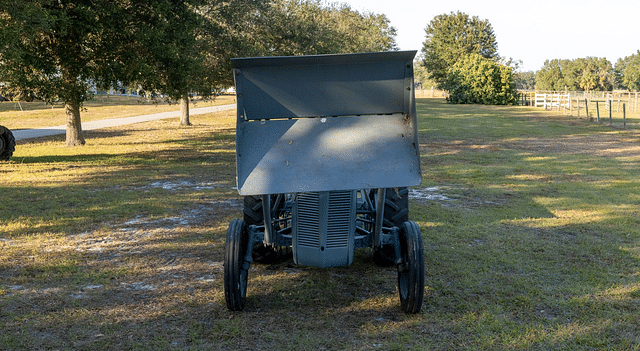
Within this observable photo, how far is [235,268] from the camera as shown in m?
4.76

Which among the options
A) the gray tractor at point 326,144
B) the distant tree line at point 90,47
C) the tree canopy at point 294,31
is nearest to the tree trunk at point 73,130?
the distant tree line at point 90,47

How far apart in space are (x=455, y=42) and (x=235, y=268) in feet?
254

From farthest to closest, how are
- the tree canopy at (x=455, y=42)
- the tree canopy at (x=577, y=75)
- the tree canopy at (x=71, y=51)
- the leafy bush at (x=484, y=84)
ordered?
1. the tree canopy at (x=577, y=75)
2. the tree canopy at (x=455, y=42)
3. the leafy bush at (x=484, y=84)
4. the tree canopy at (x=71, y=51)

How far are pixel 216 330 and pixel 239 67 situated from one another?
2.09m

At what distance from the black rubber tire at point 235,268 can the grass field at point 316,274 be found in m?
0.15

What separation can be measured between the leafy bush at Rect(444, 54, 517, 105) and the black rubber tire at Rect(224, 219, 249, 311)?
5328 cm

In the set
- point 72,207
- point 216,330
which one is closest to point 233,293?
point 216,330

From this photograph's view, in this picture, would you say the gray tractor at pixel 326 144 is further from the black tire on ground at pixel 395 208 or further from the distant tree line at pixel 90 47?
the distant tree line at pixel 90 47

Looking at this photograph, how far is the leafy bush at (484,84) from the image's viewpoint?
54.9 m

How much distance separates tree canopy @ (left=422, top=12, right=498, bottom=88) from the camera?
76.4 m

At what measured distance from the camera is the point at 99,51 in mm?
14703

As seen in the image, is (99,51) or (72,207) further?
(99,51)

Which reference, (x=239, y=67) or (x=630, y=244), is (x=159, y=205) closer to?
(x=239, y=67)

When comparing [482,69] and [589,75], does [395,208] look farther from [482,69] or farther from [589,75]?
[589,75]
